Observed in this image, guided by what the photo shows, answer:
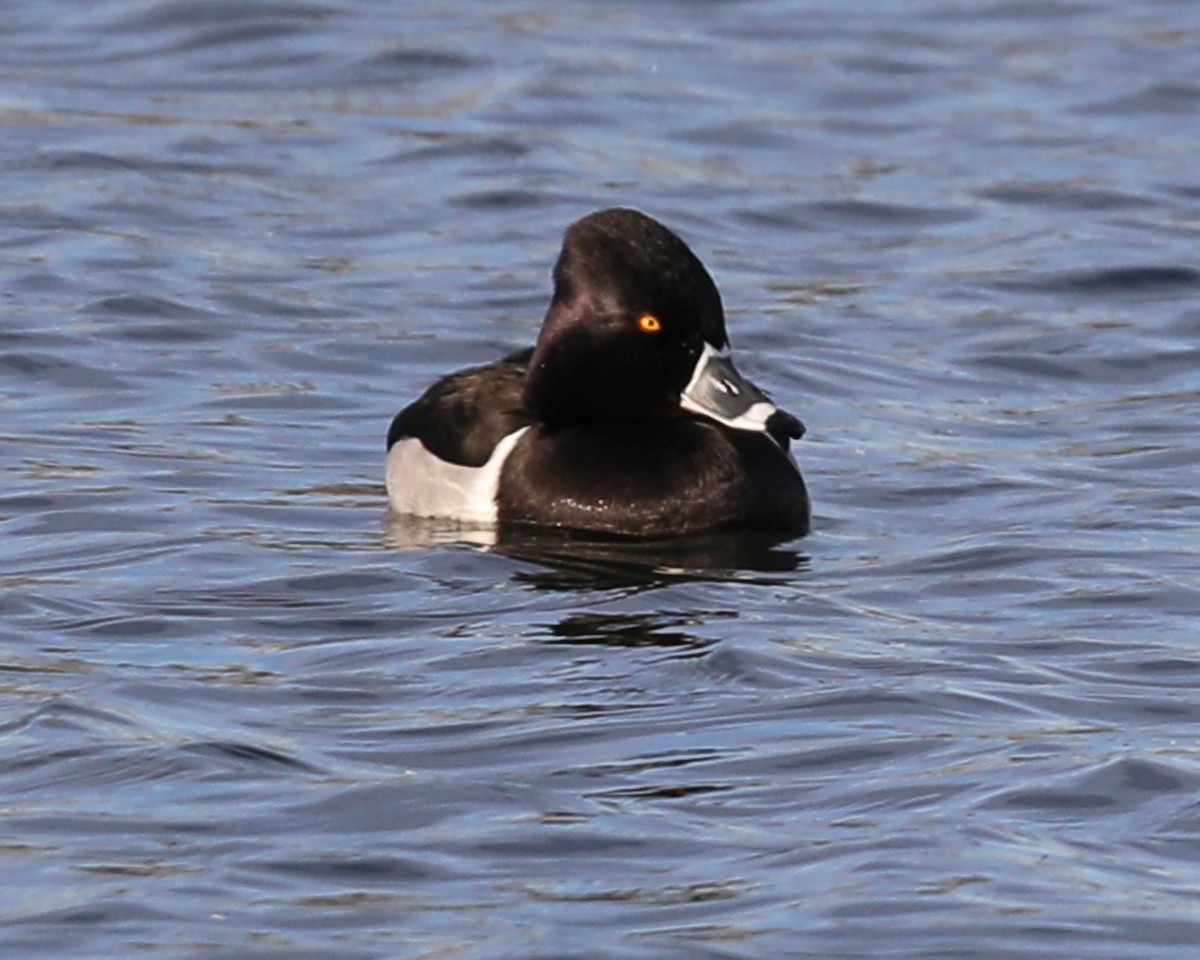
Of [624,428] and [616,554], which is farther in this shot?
[624,428]

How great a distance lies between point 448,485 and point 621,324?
686 mm

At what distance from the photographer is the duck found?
340 inches

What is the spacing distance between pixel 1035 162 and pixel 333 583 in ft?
25.5

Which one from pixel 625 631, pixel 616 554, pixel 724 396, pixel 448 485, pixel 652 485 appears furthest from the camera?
pixel 448 485

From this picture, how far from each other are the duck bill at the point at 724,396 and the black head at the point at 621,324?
0.03 metres

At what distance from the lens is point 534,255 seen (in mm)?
13328

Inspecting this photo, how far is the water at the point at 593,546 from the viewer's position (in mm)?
5535

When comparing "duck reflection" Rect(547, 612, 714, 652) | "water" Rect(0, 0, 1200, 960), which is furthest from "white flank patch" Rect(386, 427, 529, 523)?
"duck reflection" Rect(547, 612, 714, 652)

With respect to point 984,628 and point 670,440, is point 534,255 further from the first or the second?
point 984,628

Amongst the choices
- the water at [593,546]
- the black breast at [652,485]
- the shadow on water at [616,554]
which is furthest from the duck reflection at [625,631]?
the black breast at [652,485]

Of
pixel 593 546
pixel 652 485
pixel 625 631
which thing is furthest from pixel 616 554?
pixel 625 631

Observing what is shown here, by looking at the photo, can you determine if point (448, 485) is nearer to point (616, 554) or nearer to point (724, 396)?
point (616, 554)

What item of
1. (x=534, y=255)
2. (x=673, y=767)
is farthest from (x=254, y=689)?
(x=534, y=255)

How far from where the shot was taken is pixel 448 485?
890cm
